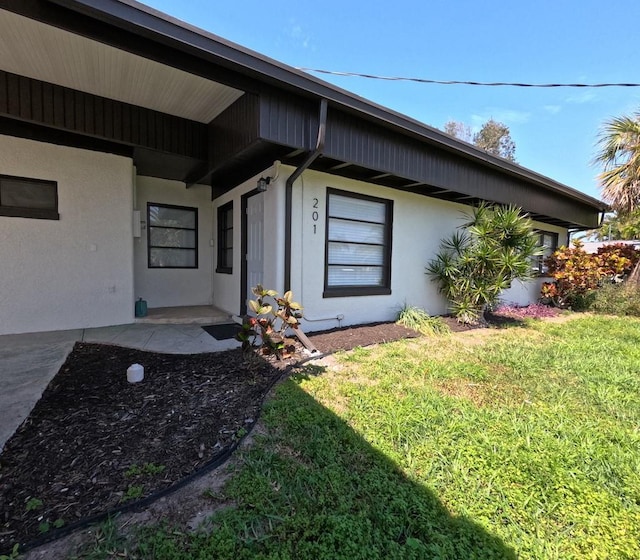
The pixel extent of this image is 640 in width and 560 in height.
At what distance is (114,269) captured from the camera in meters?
5.08

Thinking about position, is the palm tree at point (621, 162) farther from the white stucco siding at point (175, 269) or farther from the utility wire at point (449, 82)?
the white stucco siding at point (175, 269)

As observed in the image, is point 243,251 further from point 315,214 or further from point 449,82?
point 449,82

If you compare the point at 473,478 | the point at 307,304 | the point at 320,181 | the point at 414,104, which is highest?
the point at 414,104

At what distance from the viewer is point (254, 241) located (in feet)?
17.1

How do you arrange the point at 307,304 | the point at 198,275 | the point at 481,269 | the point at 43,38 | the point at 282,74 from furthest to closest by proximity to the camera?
the point at 198,275
the point at 481,269
the point at 307,304
the point at 282,74
the point at 43,38

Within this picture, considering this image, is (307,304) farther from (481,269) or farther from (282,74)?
(481,269)

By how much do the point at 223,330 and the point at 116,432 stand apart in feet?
8.95

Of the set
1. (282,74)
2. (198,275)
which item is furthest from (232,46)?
(198,275)

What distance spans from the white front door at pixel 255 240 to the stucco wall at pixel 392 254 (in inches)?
24.2

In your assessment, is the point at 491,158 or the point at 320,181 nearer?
the point at 320,181

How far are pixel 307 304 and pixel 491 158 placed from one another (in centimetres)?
458

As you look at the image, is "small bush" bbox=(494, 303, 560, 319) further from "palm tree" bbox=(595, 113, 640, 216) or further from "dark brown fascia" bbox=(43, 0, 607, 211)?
"dark brown fascia" bbox=(43, 0, 607, 211)

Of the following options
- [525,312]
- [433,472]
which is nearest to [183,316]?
[433,472]

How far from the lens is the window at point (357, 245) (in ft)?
17.1
